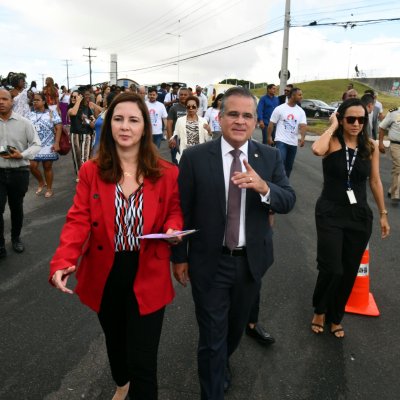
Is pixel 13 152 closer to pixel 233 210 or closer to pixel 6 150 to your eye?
pixel 6 150

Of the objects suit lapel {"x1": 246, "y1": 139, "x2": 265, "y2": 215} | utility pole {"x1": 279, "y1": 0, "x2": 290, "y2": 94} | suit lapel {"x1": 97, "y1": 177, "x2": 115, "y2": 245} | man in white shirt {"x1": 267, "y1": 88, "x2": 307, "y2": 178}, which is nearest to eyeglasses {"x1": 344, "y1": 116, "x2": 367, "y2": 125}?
suit lapel {"x1": 246, "y1": 139, "x2": 265, "y2": 215}

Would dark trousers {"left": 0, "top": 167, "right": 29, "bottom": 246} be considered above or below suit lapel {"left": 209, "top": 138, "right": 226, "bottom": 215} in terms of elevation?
below

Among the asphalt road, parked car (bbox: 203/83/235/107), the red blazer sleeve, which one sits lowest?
the asphalt road

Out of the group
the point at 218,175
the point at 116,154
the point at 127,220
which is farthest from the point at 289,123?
the point at 127,220

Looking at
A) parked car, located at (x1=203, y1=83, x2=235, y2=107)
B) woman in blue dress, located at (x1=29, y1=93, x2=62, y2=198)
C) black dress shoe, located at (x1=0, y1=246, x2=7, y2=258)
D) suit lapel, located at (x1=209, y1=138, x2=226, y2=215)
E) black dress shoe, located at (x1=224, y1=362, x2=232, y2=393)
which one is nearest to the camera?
suit lapel, located at (x1=209, y1=138, x2=226, y2=215)

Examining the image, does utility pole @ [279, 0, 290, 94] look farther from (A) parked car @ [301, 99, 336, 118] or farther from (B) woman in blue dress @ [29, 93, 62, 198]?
(B) woman in blue dress @ [29, 93, 62, 198]

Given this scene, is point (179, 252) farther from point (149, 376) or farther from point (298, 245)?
point (298, 245)

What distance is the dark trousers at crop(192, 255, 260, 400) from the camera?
7.89 feet

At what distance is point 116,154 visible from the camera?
89.4 inches

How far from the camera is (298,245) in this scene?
18.0 feet

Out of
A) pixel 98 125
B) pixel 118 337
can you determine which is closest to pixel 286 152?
pixel 98 125

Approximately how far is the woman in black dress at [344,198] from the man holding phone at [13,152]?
3.52 m

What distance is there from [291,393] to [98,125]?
5.30m

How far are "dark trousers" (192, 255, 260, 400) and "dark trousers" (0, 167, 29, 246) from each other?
335 cm
